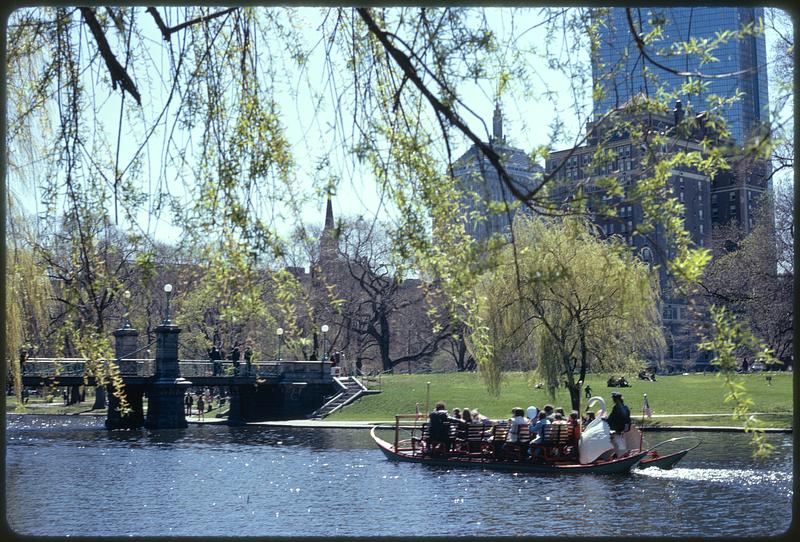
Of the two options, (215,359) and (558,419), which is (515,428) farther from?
(215,359)

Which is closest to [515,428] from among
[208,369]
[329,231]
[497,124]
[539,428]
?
[539,428]

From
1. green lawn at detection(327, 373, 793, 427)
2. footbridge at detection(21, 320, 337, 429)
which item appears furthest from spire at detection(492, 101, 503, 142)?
footbridge at detection(21, 320, 337, 429)

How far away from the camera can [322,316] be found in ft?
180

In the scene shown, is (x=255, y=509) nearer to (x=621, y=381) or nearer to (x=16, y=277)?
(x=16, y=277)

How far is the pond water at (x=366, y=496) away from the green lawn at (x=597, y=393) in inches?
283

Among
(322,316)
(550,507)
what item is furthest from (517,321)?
(322,316)

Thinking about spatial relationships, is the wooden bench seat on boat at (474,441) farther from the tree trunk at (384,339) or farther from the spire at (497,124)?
the tree trunk at (384,339)

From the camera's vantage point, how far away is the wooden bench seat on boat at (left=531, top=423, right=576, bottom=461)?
23.8m

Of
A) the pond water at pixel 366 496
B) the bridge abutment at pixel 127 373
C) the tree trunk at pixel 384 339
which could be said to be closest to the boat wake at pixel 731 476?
the pond water at pixel 366 496

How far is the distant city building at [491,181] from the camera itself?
558cm

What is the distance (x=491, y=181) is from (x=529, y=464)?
18296mm

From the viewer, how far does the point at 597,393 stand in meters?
41.8

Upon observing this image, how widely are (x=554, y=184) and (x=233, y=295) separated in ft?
6.22

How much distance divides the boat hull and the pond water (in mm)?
196
